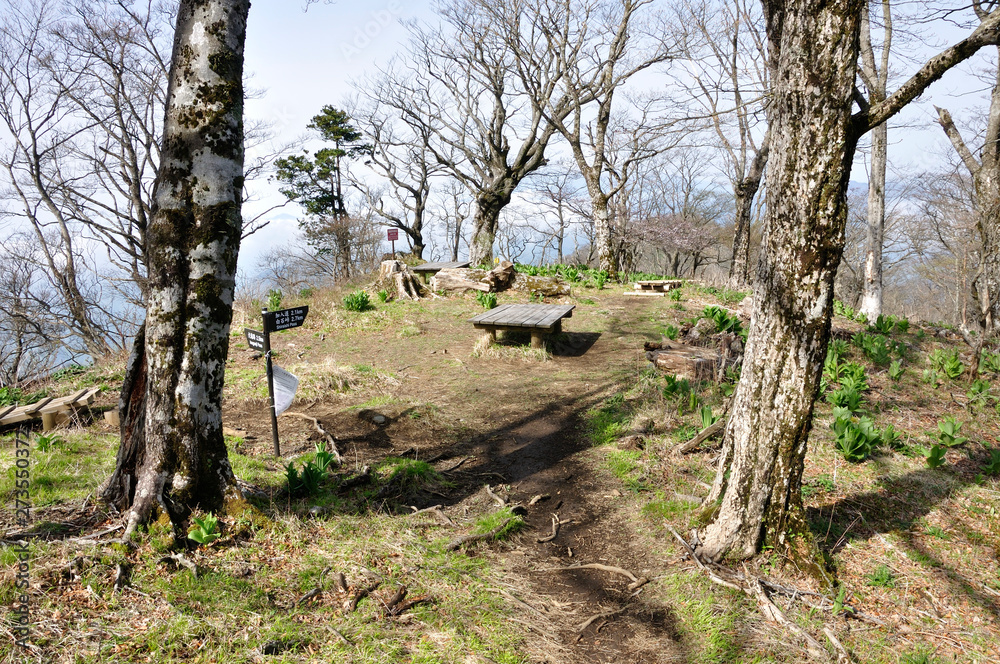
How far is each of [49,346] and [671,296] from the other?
62.6ft

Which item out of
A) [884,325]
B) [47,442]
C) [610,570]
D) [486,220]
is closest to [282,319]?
[47,442]

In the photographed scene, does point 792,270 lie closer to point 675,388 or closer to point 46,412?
point 675,388

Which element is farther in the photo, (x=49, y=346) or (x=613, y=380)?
(x=49, y=346)

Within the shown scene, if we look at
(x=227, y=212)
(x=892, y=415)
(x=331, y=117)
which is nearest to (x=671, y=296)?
(x=892, y=415)

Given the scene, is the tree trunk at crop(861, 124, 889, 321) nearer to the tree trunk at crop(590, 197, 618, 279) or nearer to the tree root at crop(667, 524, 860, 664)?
the tree trunk at crop(590, 197, 618, 279)

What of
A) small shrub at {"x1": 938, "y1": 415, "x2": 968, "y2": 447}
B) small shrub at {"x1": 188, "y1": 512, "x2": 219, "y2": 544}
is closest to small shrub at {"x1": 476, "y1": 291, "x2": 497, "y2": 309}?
small shrub at {"x1": 938, "y1": 415, "x2": 968, "y2": 447}

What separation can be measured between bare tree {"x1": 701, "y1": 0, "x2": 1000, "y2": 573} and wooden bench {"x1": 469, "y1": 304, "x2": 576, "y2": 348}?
4.72 metres

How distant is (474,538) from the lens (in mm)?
3410

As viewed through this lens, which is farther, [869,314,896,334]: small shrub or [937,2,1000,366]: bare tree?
[869,314,896,334]: small shrub

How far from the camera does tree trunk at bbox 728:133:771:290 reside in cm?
1433

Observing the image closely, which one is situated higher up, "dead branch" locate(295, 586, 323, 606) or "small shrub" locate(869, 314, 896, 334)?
"small shrub" locate(869, 314, 896, 334)

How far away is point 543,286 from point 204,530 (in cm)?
997

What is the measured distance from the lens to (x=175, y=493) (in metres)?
2.92

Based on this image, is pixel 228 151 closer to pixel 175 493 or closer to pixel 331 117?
pixel 175 493
